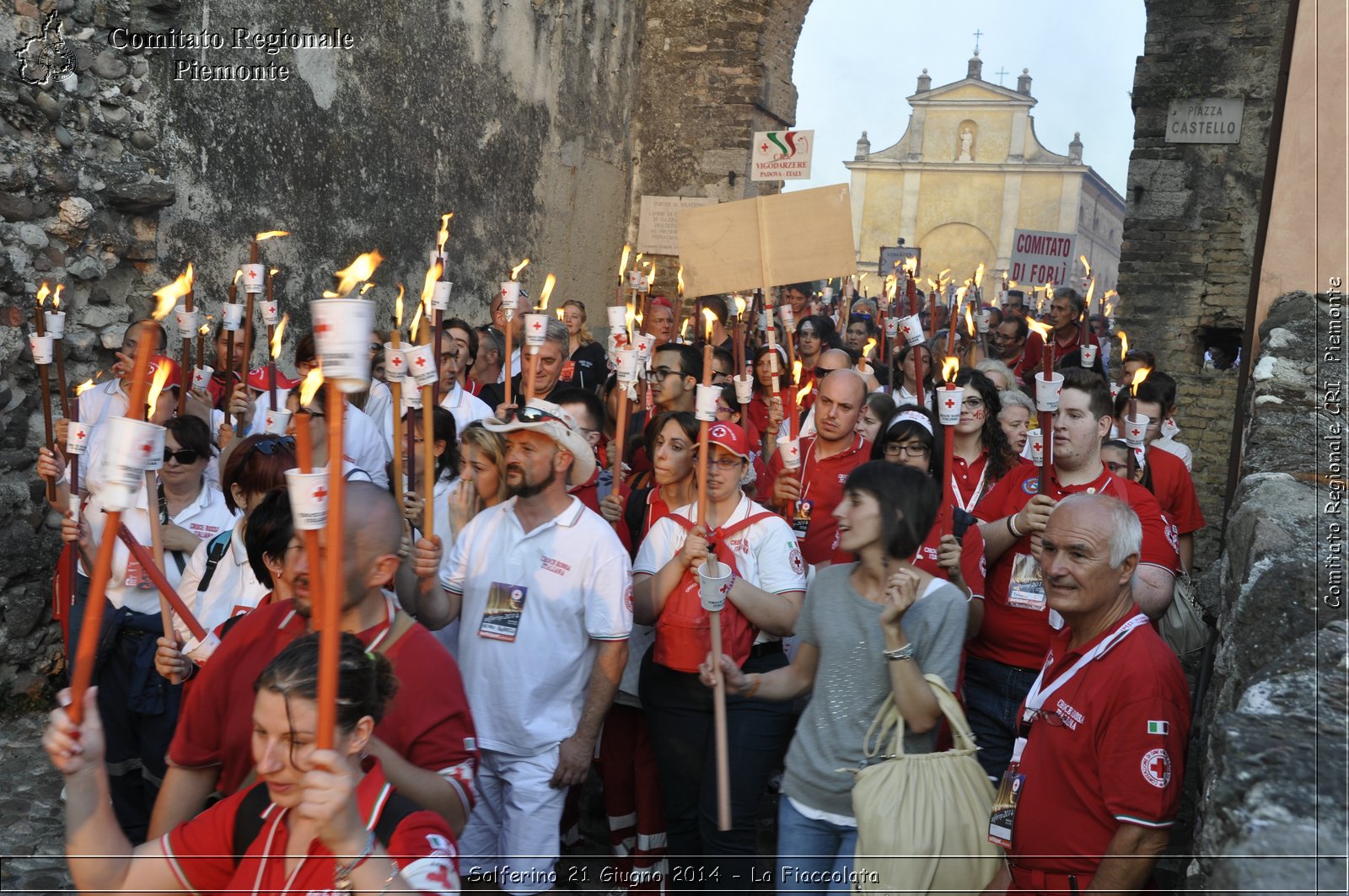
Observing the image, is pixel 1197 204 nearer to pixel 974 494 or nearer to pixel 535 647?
pixel 974 494

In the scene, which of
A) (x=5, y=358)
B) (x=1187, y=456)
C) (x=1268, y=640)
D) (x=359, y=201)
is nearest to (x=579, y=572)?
(x=1268, y=640)

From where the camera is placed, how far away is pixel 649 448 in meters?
4.86

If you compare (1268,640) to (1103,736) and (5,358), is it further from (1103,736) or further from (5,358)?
(5,358)

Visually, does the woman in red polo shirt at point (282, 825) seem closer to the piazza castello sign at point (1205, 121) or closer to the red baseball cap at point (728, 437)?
the red baseball cap at point (728, 437)

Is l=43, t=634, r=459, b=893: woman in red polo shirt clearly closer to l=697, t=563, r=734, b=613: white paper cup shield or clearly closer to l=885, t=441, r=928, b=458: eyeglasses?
l=697, t=563, r=734, b=613: white paper cup shield

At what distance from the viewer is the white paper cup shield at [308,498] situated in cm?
204

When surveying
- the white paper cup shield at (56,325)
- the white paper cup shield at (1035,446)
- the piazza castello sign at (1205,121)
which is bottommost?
the white paper cup shield at (1035,446)

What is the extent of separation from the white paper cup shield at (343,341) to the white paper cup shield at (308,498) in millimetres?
213

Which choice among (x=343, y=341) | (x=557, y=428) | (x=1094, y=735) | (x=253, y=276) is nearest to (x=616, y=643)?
(x=557, y=428)

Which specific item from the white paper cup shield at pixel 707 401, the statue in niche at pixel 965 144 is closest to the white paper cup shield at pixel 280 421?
the white paper cup shield at pixel 707 401

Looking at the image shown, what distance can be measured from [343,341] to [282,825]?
103 cm

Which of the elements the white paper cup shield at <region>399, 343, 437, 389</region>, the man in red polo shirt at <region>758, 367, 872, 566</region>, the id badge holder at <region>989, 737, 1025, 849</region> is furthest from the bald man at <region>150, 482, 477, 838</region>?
the man in red polo shirt at <region>758, 367, 872, 566</region>

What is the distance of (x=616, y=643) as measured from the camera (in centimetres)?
402

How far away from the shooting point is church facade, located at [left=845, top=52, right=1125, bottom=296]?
6156 centimetres
